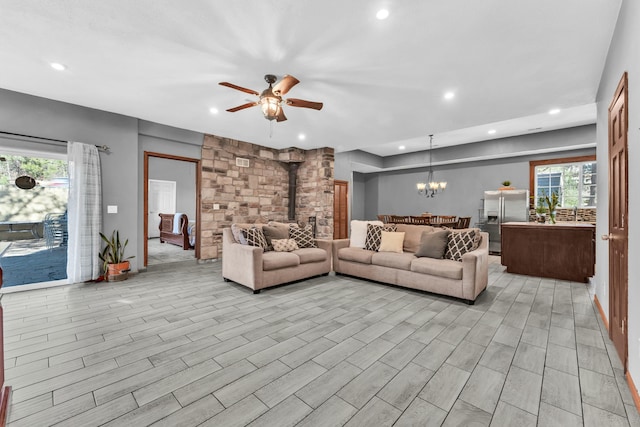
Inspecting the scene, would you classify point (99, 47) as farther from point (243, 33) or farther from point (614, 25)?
point (614, 25)

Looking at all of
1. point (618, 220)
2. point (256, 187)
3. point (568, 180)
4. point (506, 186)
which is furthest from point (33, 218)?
point (568, 180)

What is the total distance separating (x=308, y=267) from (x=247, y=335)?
190 cm

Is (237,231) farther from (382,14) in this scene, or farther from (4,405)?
(382,14)

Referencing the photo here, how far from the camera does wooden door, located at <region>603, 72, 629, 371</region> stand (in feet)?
6.42

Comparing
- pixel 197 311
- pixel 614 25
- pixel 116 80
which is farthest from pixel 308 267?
pixel 614 25

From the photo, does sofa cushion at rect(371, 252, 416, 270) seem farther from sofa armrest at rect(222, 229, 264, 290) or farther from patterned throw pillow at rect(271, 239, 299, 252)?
sofa armrest at rect(222, 229, 264, 290)

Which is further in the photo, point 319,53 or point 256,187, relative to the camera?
point 256,187

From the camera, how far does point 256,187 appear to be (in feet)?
21.8

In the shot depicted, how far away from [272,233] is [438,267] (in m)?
2.42

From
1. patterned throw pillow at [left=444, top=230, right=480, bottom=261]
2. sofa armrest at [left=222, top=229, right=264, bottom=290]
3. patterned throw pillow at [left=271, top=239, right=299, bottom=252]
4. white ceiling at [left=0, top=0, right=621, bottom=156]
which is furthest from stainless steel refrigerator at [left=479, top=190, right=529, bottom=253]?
sofa armrest at [left=222, top=229, right=264, bottom=290]

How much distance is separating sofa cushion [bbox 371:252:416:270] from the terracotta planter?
3812 mm

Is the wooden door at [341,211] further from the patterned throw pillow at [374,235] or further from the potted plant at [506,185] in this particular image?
the potted plant at [506,185]

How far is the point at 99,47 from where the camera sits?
2.63m

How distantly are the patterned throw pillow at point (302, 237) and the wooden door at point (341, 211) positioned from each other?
3471 millimetres
